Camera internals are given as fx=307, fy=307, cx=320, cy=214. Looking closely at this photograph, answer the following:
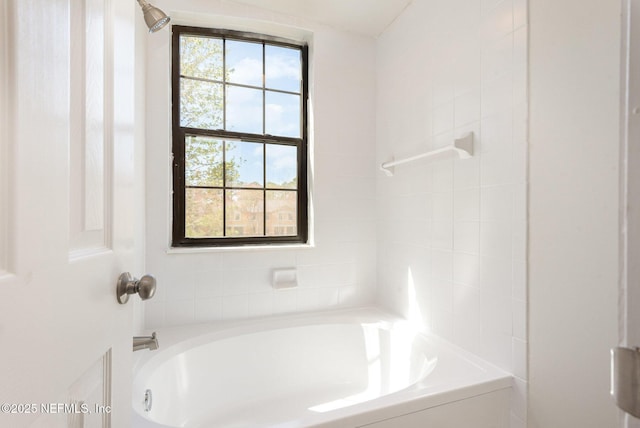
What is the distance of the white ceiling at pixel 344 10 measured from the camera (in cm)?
175

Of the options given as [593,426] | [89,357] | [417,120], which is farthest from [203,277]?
[593,426]

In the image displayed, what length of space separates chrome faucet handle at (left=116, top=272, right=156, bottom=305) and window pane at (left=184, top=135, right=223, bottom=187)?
1198 mm

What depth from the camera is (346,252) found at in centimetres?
199

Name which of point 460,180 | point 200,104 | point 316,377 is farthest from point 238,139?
point 316,377

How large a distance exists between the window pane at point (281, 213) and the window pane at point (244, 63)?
710 millimetres

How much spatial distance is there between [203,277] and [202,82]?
113 centimetres

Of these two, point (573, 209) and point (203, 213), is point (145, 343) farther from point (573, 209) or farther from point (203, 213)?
point (573, 209)

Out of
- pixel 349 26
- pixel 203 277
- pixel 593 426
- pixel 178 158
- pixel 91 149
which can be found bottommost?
pixel 593 426

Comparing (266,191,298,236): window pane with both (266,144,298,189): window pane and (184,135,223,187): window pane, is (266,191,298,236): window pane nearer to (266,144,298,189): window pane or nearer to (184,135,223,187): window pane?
(266,144,298,189): window pane

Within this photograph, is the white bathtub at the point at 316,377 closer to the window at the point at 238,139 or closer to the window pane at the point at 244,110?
the window at the point at 238,139

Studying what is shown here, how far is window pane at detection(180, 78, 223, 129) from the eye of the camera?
5.80 ft

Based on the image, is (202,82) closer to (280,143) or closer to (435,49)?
(280,143)

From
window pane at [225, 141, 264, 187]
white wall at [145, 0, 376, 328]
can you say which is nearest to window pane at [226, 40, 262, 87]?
white wall at [145, 0, 376, 328]

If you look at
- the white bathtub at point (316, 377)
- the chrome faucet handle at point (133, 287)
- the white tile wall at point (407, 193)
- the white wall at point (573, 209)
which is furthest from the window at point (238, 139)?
the white wall at point (573, 209)
